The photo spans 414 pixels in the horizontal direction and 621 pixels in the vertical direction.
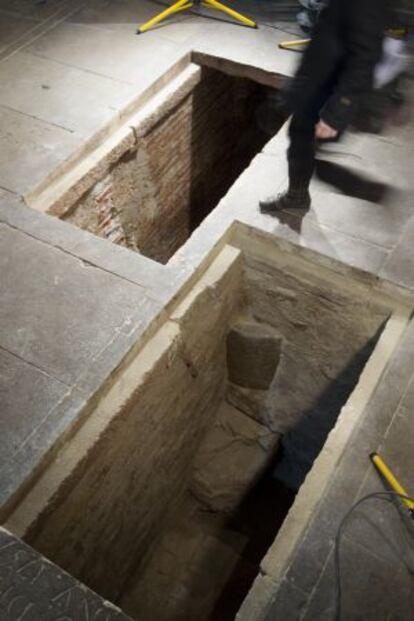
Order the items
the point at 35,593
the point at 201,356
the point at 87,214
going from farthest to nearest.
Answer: the point at 87,214, the point at 201,356, the point at 35,593

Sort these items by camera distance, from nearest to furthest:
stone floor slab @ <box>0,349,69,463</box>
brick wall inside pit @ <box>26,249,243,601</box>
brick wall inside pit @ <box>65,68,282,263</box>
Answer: stone floor slab @ <box>0,349,69,463</box>, brick wall inside pit @ <box>26,249,243,601</box>, brick wall inside pit @ <box>65,68,282,263</box>

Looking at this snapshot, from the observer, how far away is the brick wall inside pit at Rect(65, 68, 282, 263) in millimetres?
4754

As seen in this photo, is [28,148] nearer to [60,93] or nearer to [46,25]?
[60,93]

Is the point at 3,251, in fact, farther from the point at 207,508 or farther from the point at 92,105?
the point at 207,508

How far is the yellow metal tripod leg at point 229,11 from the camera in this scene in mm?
5316

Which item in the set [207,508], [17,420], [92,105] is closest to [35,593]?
[17,420]

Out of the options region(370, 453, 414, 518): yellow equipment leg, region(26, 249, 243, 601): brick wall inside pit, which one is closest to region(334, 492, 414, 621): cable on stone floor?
region(370, 453, 414, 518): yellow equipment leg

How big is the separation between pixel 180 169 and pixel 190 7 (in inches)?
68.2

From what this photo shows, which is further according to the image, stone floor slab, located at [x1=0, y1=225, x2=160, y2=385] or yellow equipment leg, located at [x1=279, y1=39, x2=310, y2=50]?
yellow equipment leg, located at [x1=279, y1=39, x2=310, y2=50]

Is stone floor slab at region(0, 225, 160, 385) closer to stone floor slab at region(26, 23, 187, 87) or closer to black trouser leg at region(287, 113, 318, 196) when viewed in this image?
black trouser leg at region(287, 113, 318, 196)

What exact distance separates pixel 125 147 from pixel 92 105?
1.59 feet

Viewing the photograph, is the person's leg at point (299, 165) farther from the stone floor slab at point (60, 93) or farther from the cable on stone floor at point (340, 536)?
the cable on stone floor at point (340, 536)

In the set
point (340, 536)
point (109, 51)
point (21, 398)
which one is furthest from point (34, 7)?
point (340, 536)

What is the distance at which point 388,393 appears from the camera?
3.06 meters
